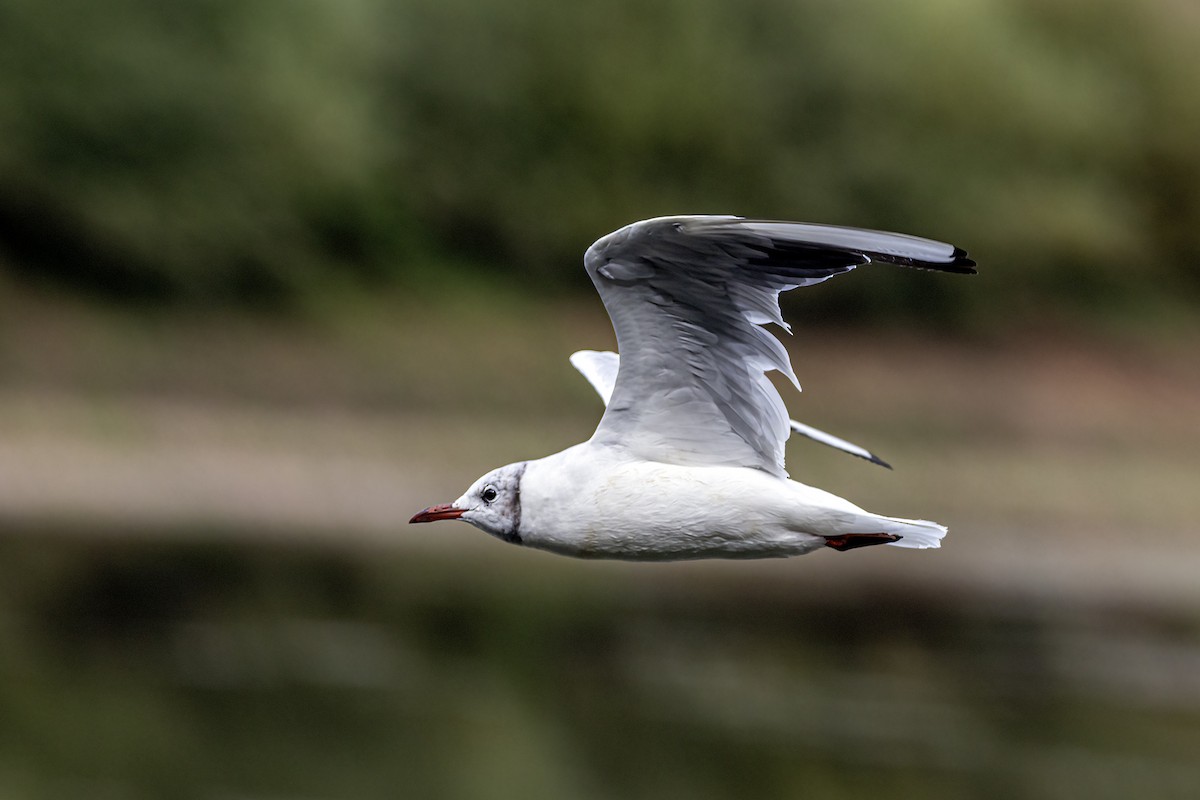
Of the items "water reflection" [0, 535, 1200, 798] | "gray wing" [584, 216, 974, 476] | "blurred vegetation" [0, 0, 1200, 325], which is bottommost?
"water reflection" [0, 535, 1200, 798]

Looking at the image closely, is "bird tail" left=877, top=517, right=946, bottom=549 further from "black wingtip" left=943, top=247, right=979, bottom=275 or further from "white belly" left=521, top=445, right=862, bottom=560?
"black wingtip" left=943, top=247, right=979, bottom=275

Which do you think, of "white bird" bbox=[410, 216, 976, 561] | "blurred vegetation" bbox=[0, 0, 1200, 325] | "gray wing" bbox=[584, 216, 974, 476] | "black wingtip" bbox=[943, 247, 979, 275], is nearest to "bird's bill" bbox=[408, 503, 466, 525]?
"white bird" bbox=[410, 216, 976, 561]

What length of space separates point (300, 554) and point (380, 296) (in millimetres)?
7209

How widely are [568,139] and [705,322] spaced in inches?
896

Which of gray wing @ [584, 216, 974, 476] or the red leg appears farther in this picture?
the red leg

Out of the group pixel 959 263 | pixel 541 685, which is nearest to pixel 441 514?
pixel 959 263

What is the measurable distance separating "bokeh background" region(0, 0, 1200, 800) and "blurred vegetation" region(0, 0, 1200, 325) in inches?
2.7

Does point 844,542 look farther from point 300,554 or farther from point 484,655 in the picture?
point 300,554

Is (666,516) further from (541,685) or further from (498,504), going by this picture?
(541,685)

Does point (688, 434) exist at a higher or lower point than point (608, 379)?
lower

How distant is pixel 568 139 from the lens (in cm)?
2945

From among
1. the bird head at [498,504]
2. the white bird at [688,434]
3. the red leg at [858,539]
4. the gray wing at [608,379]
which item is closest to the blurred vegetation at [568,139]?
the gray wing at [608,379]

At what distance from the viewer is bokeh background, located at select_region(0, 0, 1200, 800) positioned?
16.7 m

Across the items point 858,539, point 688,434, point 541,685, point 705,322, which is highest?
point 705,322
